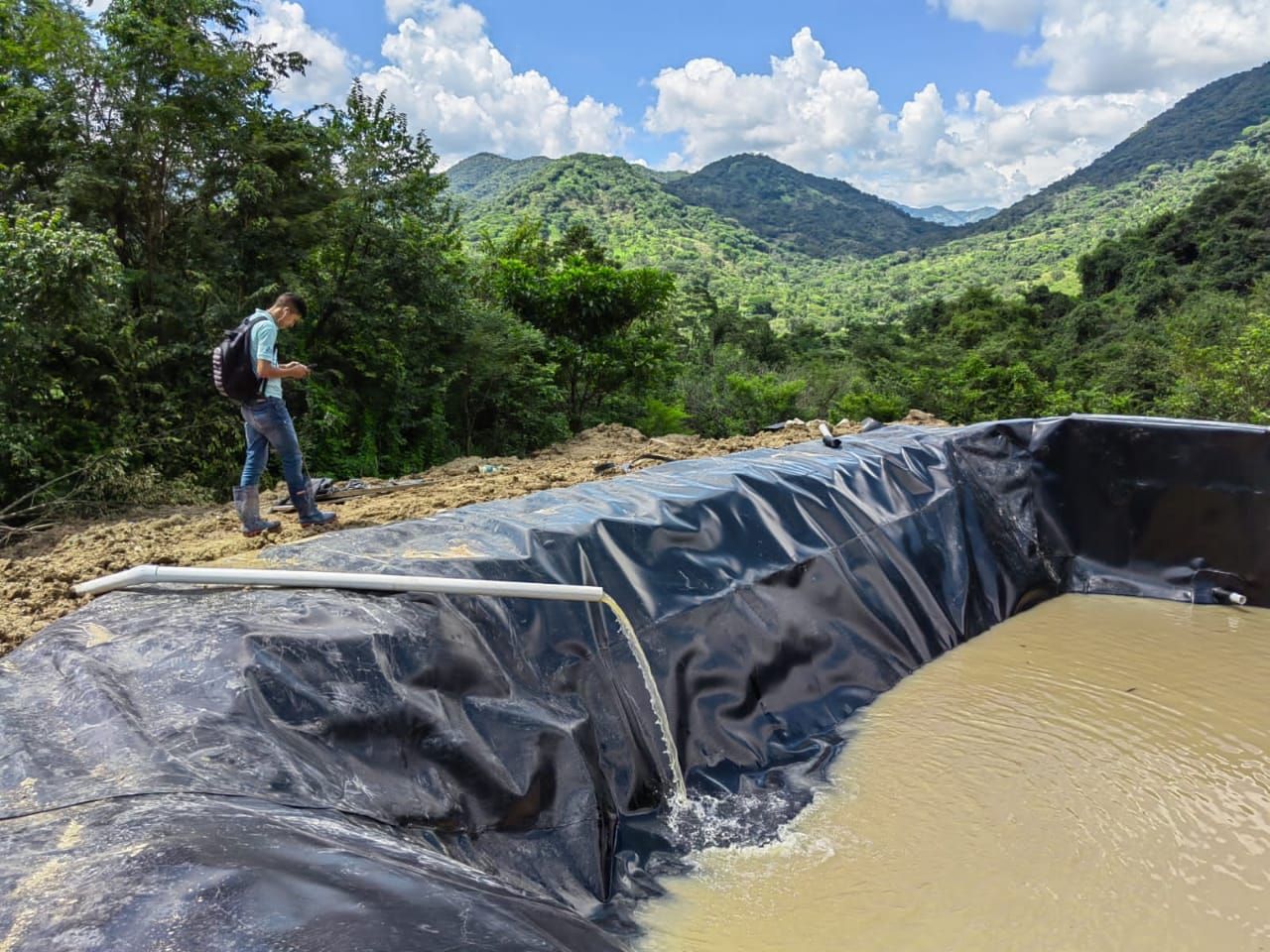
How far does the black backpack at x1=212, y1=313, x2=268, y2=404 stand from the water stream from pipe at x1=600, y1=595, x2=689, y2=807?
215 cm

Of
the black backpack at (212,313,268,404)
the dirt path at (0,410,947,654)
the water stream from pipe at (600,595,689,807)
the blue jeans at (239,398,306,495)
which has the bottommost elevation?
the water stream from pipe at (600,595,689,807)

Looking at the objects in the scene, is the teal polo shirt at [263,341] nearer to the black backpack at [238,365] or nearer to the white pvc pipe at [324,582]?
the black backpack at [238,365]

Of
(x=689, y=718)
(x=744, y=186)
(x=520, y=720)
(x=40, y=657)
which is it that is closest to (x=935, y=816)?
(x=689, y=718)

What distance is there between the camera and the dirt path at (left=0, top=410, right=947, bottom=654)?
2.74m

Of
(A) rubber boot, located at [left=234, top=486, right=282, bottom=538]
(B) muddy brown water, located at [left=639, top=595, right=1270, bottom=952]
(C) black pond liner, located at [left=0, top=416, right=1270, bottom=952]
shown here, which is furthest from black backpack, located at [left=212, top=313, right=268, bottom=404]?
(B) muddy brown water, located at [left=639, top=595, right=1270, bottom=952]

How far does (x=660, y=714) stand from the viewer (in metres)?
2.46

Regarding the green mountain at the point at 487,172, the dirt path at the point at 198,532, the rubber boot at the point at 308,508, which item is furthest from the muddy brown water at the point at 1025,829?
the green mountain at the point at 487,172

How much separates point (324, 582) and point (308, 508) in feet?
6.35

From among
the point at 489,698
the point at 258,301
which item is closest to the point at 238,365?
the point at 489,698

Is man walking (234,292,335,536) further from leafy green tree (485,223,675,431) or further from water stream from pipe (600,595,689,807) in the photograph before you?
leafy green tree (485,223,675,431)

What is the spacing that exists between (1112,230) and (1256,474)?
70068 mm

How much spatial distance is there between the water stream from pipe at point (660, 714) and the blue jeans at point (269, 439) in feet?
6.59

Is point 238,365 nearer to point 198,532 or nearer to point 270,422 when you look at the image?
point 270,422

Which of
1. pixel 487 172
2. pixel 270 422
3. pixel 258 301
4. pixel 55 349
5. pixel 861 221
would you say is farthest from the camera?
pixel 861 221
